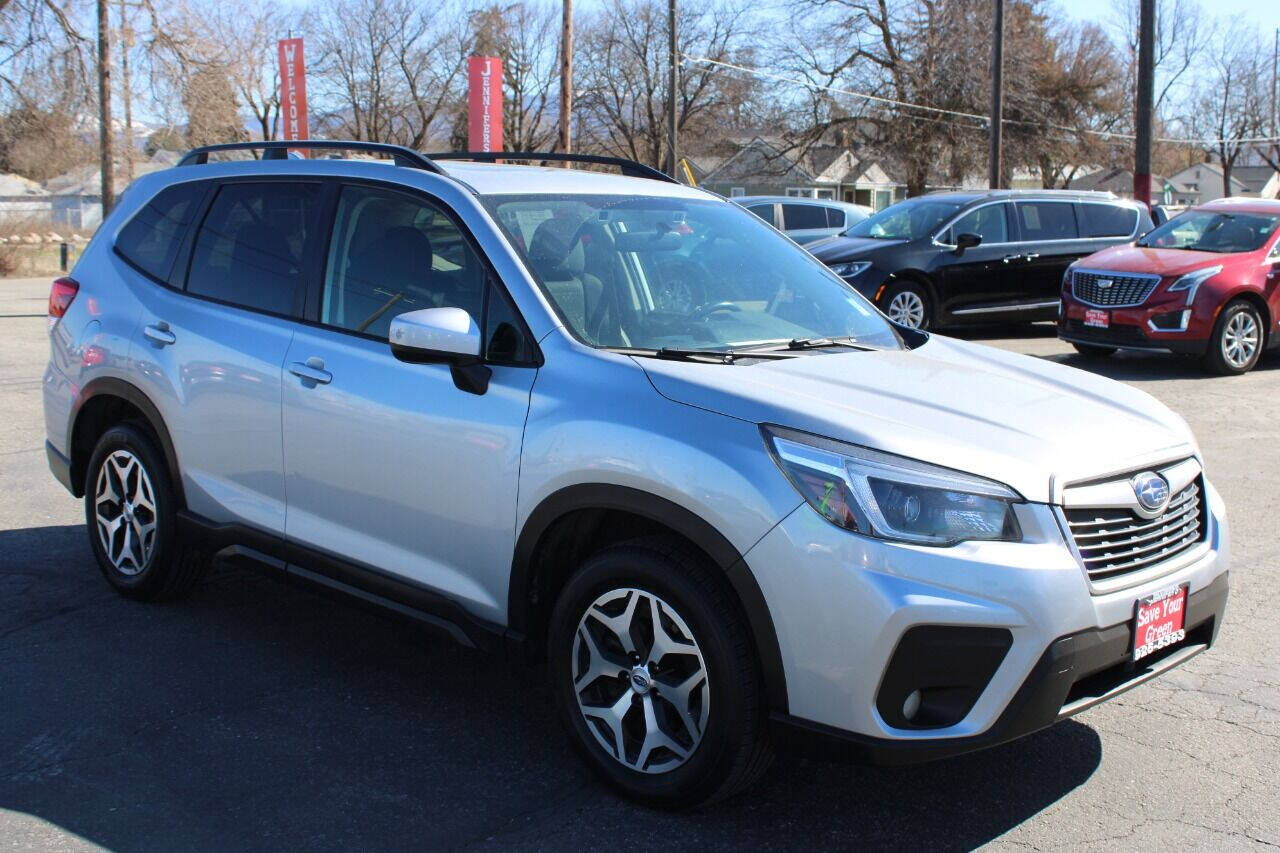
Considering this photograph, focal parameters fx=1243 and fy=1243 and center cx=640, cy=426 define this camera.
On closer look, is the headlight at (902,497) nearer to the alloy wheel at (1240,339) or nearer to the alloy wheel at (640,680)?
the alloy wheel at (640,680)

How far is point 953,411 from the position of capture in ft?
11.5

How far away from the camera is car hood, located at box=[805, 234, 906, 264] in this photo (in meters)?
14.6

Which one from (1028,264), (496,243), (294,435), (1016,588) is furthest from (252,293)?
(1028,264)

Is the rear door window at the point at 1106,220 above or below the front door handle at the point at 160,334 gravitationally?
above

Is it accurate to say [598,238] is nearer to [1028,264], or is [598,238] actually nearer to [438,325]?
[438,325]

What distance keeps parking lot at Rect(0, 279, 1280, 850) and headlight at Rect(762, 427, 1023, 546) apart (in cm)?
91

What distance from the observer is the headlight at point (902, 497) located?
3064mm

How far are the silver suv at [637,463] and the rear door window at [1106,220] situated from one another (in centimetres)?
1175

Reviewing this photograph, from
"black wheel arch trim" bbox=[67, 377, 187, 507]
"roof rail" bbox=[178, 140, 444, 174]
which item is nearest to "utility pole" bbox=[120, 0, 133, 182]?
"roof rail" bbox=[178, 140, 444, 174]

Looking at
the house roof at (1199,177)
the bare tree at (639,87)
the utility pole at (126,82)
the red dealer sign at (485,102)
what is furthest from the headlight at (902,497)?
the house roof at (1199,177)

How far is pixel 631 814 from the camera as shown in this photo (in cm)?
350

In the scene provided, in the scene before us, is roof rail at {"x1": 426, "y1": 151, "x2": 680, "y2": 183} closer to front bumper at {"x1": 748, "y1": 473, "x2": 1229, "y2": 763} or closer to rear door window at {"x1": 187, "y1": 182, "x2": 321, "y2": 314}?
rear door window at {"x1": 187, "y1": 182, "x2": 321, "y2": 314}

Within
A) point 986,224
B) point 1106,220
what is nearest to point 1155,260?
point 986,224

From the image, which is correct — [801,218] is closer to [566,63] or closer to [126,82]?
[566,63]
